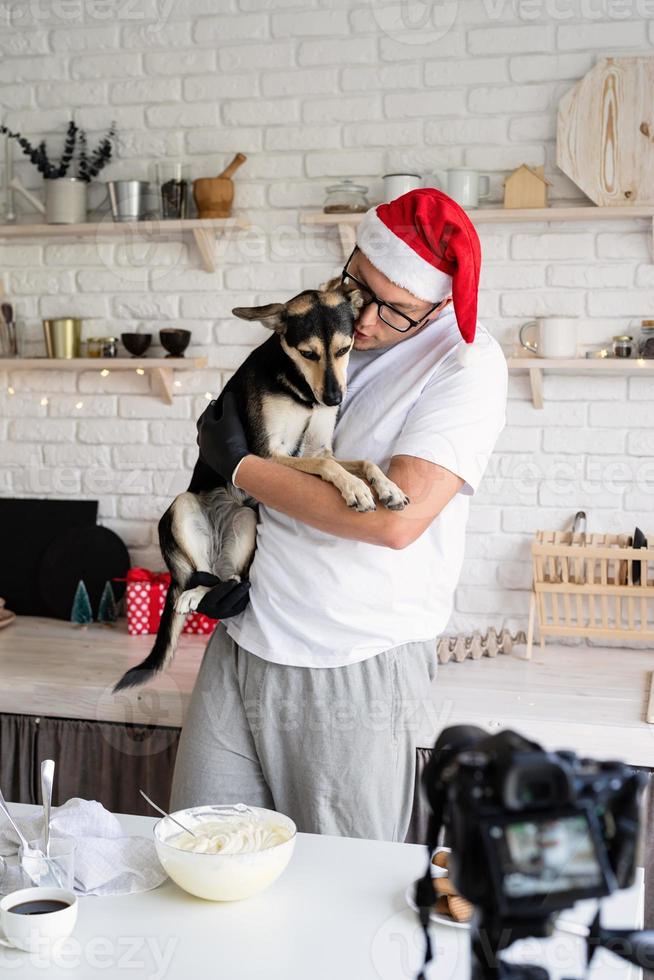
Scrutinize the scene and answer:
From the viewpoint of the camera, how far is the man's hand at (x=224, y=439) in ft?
5.12

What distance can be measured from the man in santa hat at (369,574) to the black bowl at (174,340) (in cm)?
121

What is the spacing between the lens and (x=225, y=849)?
3.66 feet

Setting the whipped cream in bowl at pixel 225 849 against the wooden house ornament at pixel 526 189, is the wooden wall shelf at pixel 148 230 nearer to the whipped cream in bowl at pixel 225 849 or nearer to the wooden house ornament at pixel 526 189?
the wooden house ornament at pixel 526 189

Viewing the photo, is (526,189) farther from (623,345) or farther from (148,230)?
(148,230)

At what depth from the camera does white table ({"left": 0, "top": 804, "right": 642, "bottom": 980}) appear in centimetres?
97

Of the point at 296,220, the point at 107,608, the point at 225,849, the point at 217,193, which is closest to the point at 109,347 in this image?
the point at 217,193

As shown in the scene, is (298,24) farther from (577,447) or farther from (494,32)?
(577,447)

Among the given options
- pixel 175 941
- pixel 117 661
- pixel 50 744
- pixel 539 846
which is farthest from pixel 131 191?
pixel 539 846

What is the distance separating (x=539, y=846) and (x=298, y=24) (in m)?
2.59

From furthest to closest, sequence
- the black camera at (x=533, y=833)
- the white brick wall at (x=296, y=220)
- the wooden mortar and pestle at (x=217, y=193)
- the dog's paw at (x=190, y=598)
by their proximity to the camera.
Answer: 1. the wooden mortar and pestle at (x=217, y=193)
2. the white brick wall at (x=296, y=220)
3. the dog's paw at (x=190, y=598)
4. the black camera at (x=533, y=833)

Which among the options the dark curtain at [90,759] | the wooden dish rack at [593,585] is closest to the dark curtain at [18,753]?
the dark curtain at [90,759]

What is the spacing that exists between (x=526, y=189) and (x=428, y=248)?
118cm

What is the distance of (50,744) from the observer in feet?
7.80

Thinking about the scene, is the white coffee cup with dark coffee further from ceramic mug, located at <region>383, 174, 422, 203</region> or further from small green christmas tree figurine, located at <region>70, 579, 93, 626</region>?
ceramic mug, located at <region>383, 174, 422, 203</region>
